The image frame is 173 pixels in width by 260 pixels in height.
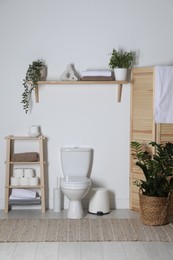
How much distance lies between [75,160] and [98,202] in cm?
54

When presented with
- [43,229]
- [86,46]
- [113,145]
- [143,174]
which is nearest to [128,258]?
[43,229]

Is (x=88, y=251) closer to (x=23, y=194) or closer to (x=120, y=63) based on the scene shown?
(x=23, y=194)

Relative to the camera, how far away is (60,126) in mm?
4723

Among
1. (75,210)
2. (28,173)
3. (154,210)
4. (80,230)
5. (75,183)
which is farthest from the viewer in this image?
(28,173)

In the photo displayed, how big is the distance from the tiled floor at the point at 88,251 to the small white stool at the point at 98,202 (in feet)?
3.06

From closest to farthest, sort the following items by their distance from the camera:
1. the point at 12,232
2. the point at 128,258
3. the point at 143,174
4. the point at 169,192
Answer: the point at 128,258, the point at 12,232, the point at 169,192, the point at 143,174

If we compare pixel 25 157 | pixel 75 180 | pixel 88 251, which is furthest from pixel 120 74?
pixel 88 251

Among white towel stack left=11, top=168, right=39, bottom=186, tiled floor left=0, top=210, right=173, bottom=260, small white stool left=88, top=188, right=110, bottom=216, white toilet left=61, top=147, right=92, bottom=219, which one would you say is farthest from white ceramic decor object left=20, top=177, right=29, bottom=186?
tiled floor left=0, top=210, right=173, bottom=260

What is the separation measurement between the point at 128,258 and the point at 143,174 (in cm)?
144

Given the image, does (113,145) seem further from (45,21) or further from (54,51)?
(45,21)

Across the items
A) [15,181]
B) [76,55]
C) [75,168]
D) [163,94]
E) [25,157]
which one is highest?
[76,55]

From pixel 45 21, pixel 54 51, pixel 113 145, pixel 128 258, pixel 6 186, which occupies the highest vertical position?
pixel 45 21

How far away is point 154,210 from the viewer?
4.07m

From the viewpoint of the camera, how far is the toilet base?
14.2 feet
